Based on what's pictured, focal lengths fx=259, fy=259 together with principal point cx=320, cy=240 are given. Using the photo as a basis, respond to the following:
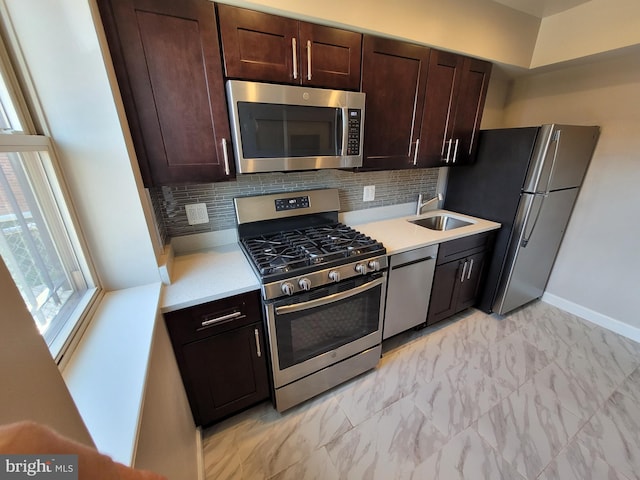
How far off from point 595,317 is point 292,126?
121 inches

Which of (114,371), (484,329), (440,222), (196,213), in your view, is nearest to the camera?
(114,371)

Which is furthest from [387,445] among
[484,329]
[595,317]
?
[595,317]

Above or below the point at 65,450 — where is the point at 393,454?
below

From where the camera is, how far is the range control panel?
5.68ft

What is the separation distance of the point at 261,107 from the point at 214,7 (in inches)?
16.9

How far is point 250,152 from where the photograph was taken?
4.33 feet

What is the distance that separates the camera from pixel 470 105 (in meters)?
1.99

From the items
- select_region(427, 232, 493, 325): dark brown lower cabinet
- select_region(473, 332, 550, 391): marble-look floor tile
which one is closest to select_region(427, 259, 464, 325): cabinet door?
select_region(427, 232, 493, 325): dark brown lower cabinet

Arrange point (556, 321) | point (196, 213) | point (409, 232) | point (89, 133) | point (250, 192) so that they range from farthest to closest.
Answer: point (556, 321)
point (409, 232)
point (250, 192)
point (196, 213)
point (89, 133)

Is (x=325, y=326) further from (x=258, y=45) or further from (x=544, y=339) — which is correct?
(x=544, y=339)

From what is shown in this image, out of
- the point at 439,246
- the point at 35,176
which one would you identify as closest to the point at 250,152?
the point at 35,176

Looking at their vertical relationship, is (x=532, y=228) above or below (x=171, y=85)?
below

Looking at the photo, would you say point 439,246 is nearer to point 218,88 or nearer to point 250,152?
point 250,152

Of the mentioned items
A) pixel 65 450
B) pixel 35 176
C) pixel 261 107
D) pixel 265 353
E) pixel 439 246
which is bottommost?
pixel 265 353
